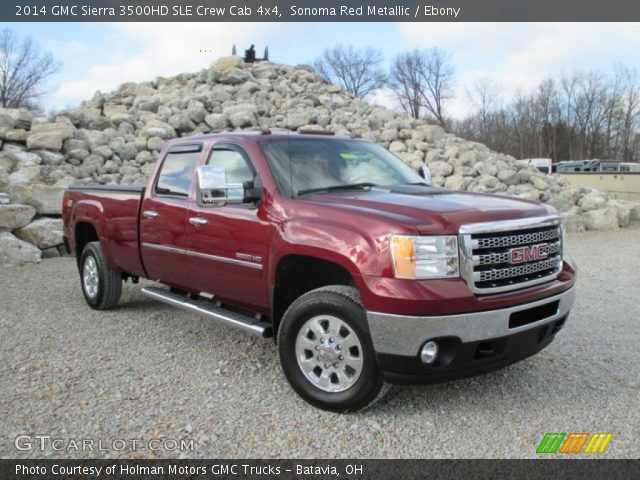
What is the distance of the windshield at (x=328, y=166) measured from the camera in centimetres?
454

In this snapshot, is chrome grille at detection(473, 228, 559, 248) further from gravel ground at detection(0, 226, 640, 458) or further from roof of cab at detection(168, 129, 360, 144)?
roof of cab at detection(168, 129, 360, 144)

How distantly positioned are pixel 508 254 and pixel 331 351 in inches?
52.6

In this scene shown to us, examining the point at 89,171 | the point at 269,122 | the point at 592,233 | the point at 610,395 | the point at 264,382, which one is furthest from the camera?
the point at 269,122

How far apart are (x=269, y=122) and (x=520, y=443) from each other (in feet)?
51.1

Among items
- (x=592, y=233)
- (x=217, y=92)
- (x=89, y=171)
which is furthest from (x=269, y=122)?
(x=592, y=233)

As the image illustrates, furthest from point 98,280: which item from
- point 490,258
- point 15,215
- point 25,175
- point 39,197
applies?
point 25,175

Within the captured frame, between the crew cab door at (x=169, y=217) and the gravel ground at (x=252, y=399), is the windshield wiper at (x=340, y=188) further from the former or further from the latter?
the gravel ground at (x=252, y=399)

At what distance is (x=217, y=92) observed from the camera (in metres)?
→ 20.1

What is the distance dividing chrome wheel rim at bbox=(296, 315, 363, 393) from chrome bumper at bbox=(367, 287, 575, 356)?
225 millimetres

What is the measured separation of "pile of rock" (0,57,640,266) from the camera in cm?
1370

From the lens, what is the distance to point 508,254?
374cm

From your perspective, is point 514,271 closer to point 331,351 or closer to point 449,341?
point 449,341

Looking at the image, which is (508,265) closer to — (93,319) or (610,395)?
(610,395)

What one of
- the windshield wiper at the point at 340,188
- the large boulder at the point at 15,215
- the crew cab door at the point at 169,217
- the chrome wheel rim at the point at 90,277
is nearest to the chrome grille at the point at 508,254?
the windshield wiper at the point at 340,188
